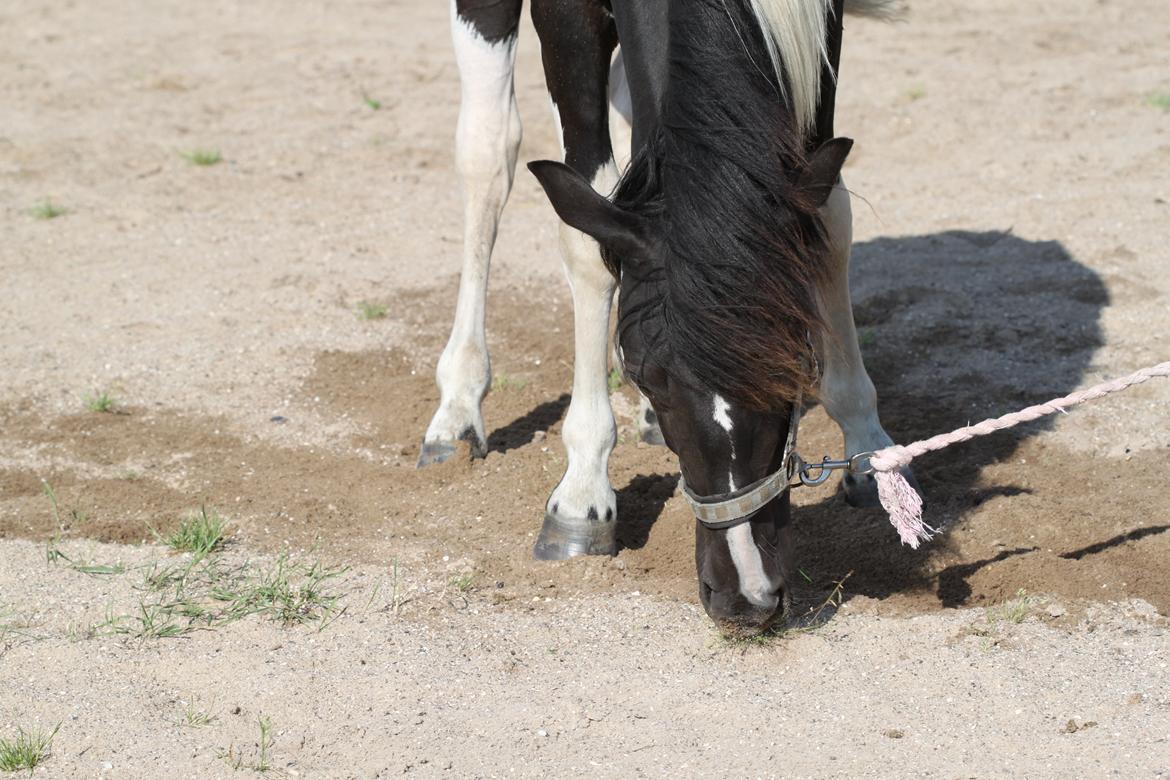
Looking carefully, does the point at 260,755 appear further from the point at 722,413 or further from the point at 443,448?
the point at 443,448

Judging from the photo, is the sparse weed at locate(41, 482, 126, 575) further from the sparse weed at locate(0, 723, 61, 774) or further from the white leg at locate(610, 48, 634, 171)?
the white leg at locate(610, 48, 634, 171)

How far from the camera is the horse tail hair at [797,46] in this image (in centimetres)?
278

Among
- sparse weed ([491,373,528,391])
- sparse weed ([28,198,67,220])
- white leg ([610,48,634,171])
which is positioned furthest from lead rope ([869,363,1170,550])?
sparse weed ([28,198,67,220])

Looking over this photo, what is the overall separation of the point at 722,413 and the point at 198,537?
1628mm

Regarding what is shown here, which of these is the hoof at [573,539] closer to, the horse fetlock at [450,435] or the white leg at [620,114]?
the horse fetlock at [450,435]

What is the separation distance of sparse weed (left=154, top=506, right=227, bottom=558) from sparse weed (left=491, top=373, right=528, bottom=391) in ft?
4.34

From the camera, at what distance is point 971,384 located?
14.6 ft

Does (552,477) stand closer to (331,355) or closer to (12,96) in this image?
(331,355)

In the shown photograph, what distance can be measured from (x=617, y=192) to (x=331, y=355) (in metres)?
2.44

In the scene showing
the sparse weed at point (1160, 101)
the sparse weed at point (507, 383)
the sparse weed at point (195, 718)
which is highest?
the sparse weed at point (195, 718)

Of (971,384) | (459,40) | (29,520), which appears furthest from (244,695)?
(971,384)

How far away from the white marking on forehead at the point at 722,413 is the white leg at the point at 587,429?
923mm

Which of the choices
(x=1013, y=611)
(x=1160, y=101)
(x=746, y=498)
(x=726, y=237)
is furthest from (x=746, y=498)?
(x=1160, y=101)

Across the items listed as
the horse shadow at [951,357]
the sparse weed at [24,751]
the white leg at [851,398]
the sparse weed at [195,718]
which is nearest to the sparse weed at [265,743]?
the sparse weed at [195,718]
